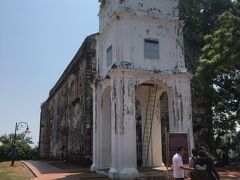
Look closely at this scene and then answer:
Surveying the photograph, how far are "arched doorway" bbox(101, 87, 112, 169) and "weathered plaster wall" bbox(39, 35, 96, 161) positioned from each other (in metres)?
4.39

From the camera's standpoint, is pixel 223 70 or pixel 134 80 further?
pixel 223 70

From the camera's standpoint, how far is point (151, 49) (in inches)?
575

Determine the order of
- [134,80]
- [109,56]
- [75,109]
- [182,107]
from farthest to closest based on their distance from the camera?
[75,109], [109,56], [182,107], [134,80]

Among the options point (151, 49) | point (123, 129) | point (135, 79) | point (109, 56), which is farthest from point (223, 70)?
point (123, 129)

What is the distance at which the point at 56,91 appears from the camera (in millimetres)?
33656

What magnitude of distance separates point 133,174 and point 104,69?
555 centimetres

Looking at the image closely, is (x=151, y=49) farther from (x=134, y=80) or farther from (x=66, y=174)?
(x=66, y=174)

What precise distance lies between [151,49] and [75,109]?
10900mm

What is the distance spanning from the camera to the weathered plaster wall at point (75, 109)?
2052 centimetres

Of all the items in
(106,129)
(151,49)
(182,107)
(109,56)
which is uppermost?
(151,49)

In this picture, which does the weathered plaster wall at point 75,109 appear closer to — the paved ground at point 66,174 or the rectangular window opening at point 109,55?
the paved ground at point 66,174

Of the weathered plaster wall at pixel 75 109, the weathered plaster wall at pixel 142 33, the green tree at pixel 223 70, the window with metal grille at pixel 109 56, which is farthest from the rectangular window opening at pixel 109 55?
the weathered plaster wall at pixel 75 109

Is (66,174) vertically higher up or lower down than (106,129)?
lower down

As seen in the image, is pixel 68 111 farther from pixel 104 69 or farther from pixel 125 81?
pixel 125 81
